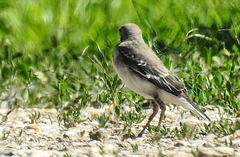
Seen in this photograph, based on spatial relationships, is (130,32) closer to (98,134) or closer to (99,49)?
(99,49)

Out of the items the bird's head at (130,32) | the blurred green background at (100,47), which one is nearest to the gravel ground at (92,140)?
the blurred green background at (100,47)

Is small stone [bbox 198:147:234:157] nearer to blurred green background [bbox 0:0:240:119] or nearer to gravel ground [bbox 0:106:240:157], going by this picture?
gravel ground [bbox 0:106:240:157]

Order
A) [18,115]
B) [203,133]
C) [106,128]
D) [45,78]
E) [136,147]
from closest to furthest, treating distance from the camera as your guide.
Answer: [136,147], [203,133], [106,128], [18,115], [45,78]

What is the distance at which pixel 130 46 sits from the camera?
6195 millimetres

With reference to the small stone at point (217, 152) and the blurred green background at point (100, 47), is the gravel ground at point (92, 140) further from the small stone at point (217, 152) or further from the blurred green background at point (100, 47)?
the blurred green background at point (100, 47)

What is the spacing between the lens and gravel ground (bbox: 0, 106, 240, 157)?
484 cm

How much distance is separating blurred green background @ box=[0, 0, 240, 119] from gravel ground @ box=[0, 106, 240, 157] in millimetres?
292

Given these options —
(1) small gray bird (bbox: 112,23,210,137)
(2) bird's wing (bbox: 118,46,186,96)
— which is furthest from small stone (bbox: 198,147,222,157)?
(2) bird's wing (bbox: 118,46,186,96)

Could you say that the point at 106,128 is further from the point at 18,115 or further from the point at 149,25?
the point at 149,25

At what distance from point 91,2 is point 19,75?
2206mm

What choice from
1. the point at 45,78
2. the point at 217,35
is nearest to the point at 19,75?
the point at 45,78

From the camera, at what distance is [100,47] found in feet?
26.0

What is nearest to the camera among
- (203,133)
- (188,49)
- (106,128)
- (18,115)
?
(203,133)

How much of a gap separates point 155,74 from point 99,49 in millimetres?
1649
